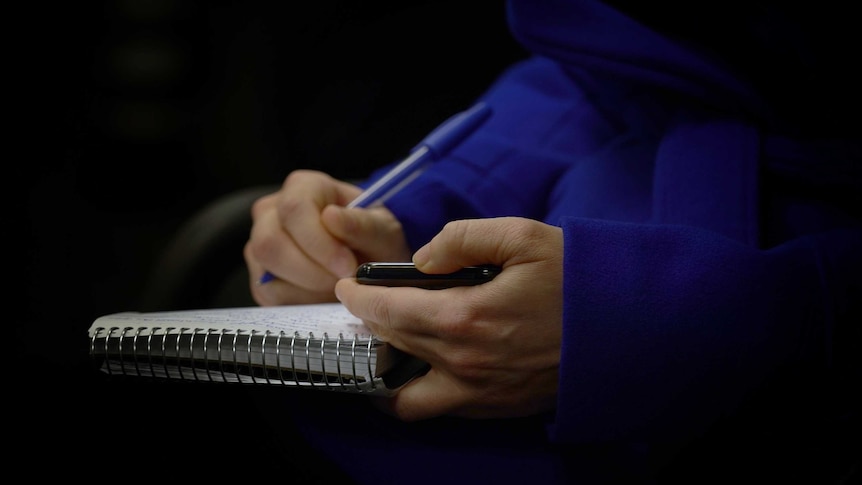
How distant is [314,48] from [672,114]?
48 cm

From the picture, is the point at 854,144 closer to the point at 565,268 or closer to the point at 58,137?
the point at 565,268

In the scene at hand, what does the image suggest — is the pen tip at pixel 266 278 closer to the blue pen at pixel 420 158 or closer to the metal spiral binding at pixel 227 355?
the blue pen at pixel 420 158

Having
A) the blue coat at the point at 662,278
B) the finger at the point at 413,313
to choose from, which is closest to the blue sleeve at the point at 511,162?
the blue coat at the point at 662,278

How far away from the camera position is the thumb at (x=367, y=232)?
36 cm

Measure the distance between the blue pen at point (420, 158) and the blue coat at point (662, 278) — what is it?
15mm

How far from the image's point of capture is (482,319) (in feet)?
0.86

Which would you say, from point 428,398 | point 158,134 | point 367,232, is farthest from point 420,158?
point 158,134

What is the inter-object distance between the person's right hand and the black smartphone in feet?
0.23

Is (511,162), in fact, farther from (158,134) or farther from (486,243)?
(158,134)

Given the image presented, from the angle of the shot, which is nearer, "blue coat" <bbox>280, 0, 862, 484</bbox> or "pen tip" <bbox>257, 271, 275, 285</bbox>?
"blue coat" <bbox>280, 0, 862, 484</bbox>

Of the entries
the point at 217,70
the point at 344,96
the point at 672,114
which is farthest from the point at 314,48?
the point at 672,114

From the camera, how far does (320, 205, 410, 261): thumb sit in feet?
1.20

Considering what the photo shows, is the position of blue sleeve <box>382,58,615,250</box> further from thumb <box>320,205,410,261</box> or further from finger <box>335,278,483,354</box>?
finger <box>335,278,483,354</box>

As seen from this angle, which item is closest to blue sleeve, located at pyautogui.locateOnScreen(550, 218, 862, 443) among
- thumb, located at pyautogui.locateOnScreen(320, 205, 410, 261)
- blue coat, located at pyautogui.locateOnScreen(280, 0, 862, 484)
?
blue coat, located at pyautogui.locateOnScreen(280, 0, 862, 484)
